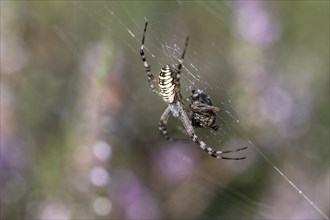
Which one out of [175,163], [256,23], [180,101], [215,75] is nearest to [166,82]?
[180,101]

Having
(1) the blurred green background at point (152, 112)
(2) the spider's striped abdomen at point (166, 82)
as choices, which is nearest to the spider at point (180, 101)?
(2) the spider's striped abdomen at point (166, 82)

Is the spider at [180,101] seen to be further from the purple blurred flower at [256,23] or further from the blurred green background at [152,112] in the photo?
the purple blurred flower at [256,23]

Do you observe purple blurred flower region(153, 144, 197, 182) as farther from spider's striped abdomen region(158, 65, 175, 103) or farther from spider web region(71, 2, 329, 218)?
spider's striped abdomen region(158, 65, 175, 103)

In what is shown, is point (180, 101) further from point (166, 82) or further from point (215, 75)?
point (215, 75)

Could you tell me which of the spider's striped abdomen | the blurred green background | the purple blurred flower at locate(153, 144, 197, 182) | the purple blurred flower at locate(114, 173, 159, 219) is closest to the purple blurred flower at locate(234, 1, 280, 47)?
the blurred green background

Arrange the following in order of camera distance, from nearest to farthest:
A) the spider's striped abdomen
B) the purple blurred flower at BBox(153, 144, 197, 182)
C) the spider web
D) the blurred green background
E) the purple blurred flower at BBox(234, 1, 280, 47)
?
the spider's striped abdomen
the spider web
the blurred green background
the purple blurred flower at BBox(153, 144, 197, 182)
the purple blurred flower at BBox(234, 1, 280, 47)

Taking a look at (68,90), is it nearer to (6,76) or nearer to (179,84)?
(6,76)

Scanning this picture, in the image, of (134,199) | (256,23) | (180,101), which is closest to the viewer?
(180,101)
